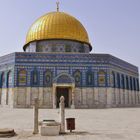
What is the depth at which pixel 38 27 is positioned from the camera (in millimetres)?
28531

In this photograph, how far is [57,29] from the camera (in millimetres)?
27875

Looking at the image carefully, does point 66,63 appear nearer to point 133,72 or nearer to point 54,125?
point 133,72

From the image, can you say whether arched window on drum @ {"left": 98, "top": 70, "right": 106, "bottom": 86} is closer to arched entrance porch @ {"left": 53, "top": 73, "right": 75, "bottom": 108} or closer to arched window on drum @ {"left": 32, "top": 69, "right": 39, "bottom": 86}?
arched entrance porch @ {"left": 53, "top": 73, "right": 75, "bottom": 108}

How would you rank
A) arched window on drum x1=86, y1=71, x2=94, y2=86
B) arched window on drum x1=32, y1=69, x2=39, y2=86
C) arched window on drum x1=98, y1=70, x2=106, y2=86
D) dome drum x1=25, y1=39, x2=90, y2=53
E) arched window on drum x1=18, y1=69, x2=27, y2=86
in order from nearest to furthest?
arched window on drum x1=18, y1=69, x2=27, y2=86 → arched window on drum x1=32, y1=69, x2=39, y2=86 → arched window on drum x1=86, y1=71, x2=94, y2=86 → arched window on drum x1=98, y1=70, x2=106, y2=86 → dome drum x1=25, y1=39, x2=90, y2=53

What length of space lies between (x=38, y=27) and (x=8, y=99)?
32.1 ft

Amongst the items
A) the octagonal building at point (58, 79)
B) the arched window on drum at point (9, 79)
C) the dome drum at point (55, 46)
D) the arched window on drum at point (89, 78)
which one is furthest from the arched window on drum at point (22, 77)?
the arched window on drum at point (89, 78)

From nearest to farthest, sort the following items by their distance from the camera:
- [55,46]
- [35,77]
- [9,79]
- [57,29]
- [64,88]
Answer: [35,77], [64,88], [9,79], [55,46], [57,29]

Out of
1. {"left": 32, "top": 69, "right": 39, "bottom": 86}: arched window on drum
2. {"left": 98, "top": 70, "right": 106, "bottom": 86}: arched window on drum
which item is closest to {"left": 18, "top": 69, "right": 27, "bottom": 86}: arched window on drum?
{"left": 32, "top": 69, "right": 39, "bottom": 86}: arched window on drum

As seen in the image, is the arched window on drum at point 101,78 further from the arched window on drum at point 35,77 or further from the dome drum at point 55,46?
the arched window on drum at point 35,77

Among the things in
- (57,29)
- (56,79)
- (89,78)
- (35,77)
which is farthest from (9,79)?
(89,78)

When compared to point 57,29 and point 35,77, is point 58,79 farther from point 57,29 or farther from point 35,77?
point 57,29

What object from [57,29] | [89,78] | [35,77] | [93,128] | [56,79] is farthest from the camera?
[57,29]

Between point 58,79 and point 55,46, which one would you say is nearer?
point 58,79

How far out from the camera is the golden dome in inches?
1091
